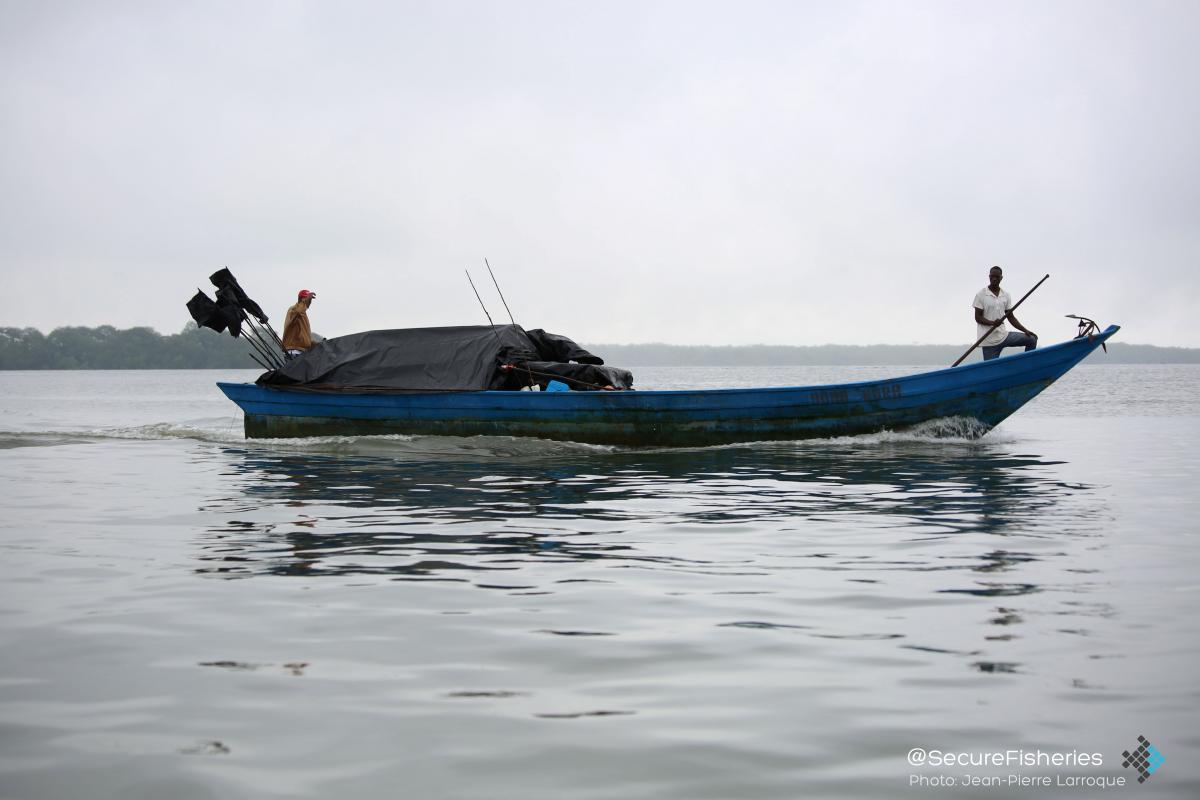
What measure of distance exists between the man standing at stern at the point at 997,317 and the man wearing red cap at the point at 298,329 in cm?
1079

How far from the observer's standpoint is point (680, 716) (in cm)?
404

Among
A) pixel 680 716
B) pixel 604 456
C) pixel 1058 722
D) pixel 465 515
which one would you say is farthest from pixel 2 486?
pixel 1058 722

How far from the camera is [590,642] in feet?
16.9

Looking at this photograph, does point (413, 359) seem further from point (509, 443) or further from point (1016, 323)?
point (1016, 323)

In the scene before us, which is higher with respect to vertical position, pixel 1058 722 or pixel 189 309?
pixel 189 309

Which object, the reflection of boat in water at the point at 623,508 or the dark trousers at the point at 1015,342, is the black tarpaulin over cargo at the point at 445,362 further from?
the dark trousers at the point at 1015,342

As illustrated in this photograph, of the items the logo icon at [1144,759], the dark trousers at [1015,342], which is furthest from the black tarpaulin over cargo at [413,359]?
the logo icon at [1144,759]

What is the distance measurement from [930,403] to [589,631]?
12460mm

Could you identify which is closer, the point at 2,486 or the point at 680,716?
the point at 680,716

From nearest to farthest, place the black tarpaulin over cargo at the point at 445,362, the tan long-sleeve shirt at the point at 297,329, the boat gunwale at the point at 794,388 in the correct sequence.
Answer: the boat gunwale at the point at 794,388
the black tarpaulin over cargo at the point at 445,362
the tan long-sleeve shirt at the point at 297,329

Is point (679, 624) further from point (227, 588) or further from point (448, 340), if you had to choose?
point (448, 340)

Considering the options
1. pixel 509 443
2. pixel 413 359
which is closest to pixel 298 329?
pixel 413 359

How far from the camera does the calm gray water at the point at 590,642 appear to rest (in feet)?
11.8

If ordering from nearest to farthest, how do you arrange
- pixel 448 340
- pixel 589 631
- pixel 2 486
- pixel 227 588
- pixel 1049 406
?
pixel 589 631, pixel 227 588, pixel 2 486, pixel 448 340, pixel 1049 406
